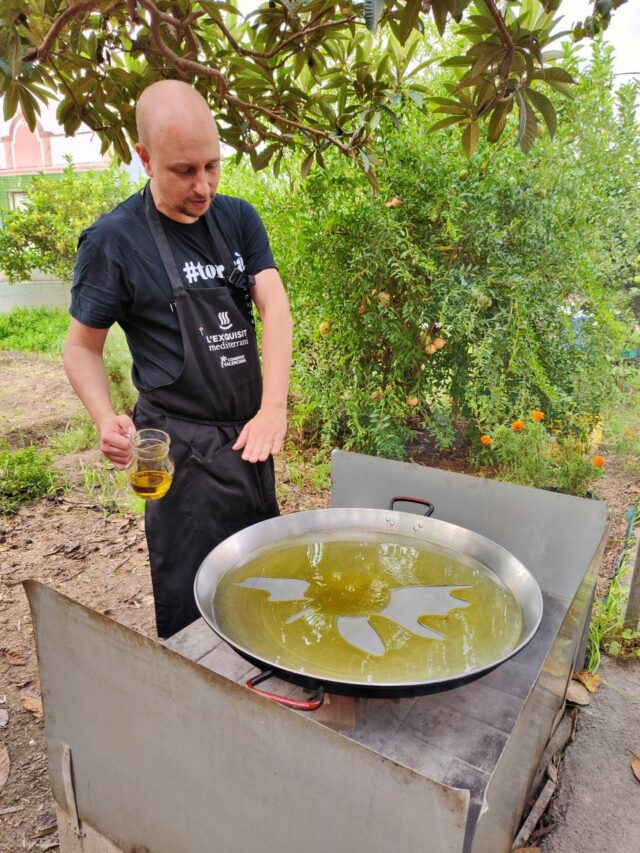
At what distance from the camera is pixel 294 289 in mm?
3783

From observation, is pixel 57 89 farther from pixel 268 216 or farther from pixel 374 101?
pixel 268 216

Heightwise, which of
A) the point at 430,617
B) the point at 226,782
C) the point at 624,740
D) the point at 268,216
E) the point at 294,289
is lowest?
the point at 624,740

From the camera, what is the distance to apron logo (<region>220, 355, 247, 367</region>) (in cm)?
179

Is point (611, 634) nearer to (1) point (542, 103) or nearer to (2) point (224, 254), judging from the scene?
A: (1) point (542, 103)

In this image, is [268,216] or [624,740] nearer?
[624,740]

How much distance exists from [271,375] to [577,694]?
1608 mm

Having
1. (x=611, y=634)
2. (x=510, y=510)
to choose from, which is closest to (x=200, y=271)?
(x=510, y=510)

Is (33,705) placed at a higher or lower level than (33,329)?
lower

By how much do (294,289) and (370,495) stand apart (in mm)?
2071

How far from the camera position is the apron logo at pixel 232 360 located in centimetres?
179

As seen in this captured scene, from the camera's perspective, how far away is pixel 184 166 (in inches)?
58.8

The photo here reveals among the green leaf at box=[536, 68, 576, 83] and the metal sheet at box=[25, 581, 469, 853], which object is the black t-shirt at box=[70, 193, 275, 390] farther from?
the green leaf at box=[536, 68, 576, 83]

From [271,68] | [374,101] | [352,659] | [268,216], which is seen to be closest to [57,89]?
[271,68]

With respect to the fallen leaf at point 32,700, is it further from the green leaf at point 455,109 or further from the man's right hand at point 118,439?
the green leaf at point 455,109
